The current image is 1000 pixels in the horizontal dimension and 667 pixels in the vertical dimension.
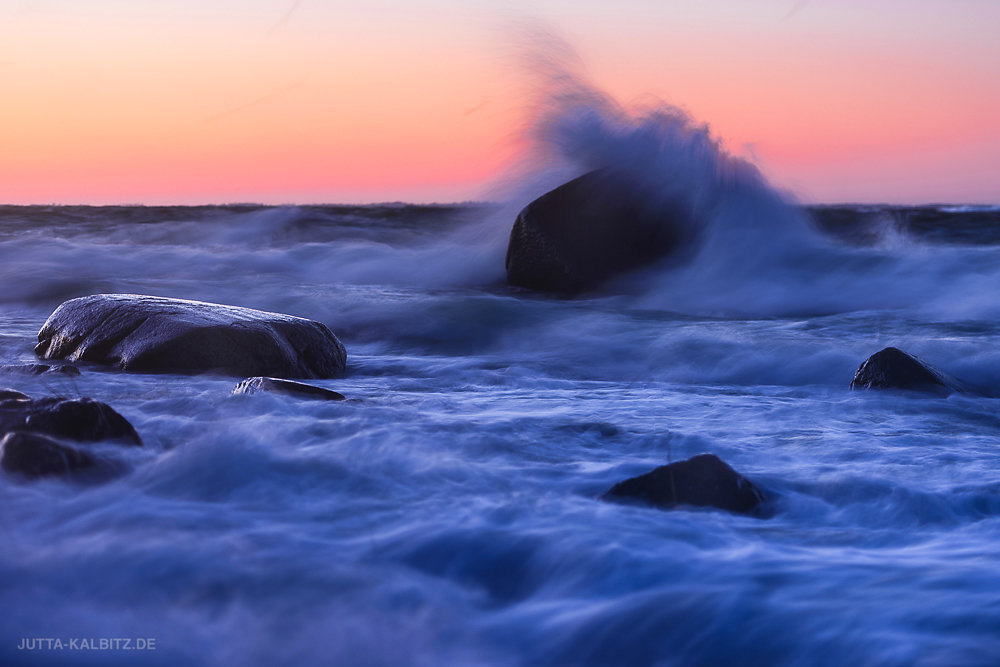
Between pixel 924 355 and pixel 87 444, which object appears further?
pixel 924 355

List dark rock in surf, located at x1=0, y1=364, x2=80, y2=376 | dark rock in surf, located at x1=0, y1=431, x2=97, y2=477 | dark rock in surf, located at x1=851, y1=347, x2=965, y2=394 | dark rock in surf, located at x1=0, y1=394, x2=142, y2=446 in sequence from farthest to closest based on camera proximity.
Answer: dark rock in surf, located at x1=851, y1=347, x2=965, y2=394
dark rock in surf, located at x1=0, y1=364, x2=80, y2=376
dark rock in surf, located at x1=0, y1=394, x2=142, y2=446
dark rock in surf, located at x1=0, y1=431, x2=97, y2=477

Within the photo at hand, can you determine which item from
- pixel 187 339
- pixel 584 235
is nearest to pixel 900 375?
pixel 187 339

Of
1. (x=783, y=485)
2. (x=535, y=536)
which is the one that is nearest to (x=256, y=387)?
(x=535, y=536)

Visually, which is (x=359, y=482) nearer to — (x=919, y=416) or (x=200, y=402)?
(x=200, y=402)

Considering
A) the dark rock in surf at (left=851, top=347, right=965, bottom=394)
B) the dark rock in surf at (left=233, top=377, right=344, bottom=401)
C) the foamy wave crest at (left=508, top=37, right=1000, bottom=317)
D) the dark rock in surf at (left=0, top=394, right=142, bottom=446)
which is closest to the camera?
the dark rock in surf at (left=0, top=394, right=142, bottom=446)

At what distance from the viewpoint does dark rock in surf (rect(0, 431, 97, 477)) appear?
237cm

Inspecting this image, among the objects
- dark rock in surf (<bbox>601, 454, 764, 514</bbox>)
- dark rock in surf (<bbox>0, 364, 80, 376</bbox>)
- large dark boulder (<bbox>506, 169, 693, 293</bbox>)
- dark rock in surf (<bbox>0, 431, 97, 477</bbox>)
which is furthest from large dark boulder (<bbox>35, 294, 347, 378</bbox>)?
A: large dark boulder (<bbox>506, 169, 693, 293</bbox>)

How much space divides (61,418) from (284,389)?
1.03 meters

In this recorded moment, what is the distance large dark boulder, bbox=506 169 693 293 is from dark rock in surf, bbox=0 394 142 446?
587 centimetres

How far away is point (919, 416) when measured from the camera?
12.6ft

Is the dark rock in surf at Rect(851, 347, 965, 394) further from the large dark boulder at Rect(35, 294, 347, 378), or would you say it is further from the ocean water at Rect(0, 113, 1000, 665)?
the large dark boulder at Rect(35, 294, 347, 378)

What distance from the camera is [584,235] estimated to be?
835 centimetres

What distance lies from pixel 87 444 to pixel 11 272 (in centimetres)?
814

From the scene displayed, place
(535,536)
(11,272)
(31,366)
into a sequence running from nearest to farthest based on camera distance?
(535,536)
(31,366)
(11,272)
